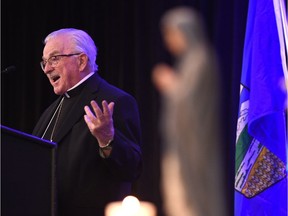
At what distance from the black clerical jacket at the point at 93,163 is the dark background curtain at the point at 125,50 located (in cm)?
116

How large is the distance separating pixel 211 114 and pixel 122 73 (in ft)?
11.4

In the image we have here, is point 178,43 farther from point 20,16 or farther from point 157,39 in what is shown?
point 20,16

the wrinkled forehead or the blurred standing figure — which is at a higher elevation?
the blurred standing figure

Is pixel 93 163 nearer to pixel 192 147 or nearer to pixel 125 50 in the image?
pixel 192 147

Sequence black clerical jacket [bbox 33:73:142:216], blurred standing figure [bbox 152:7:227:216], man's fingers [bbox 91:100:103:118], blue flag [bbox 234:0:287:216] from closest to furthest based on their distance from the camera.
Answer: blurred standing figure [bbox 152:7:227:216] < man's fingers [bbox 91:100:103:118] < black clerical jacket [bbox 33:73:142:216] < blue flag [bbox 234:0:287:216]

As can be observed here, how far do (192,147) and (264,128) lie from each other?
2.13 meters

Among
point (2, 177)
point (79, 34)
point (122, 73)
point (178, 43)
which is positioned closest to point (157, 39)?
point (122, 73)

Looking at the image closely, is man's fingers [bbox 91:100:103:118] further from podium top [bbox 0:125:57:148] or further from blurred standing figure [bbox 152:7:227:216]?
blurred standing figure [bbox 152:7:227:216]

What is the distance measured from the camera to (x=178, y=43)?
1.98 ft

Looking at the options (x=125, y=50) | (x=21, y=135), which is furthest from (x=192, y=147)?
(x=125, y=50)

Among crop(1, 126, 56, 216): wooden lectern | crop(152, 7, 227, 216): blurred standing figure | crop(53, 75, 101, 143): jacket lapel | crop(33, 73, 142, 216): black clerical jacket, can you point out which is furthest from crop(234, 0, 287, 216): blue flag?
crop(152, 7, 227, 216): blurred standing figure

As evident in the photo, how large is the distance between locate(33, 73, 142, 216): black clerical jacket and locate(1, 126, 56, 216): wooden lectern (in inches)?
19.7

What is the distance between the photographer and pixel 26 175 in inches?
61.6

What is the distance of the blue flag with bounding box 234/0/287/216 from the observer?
2562 millimetres
